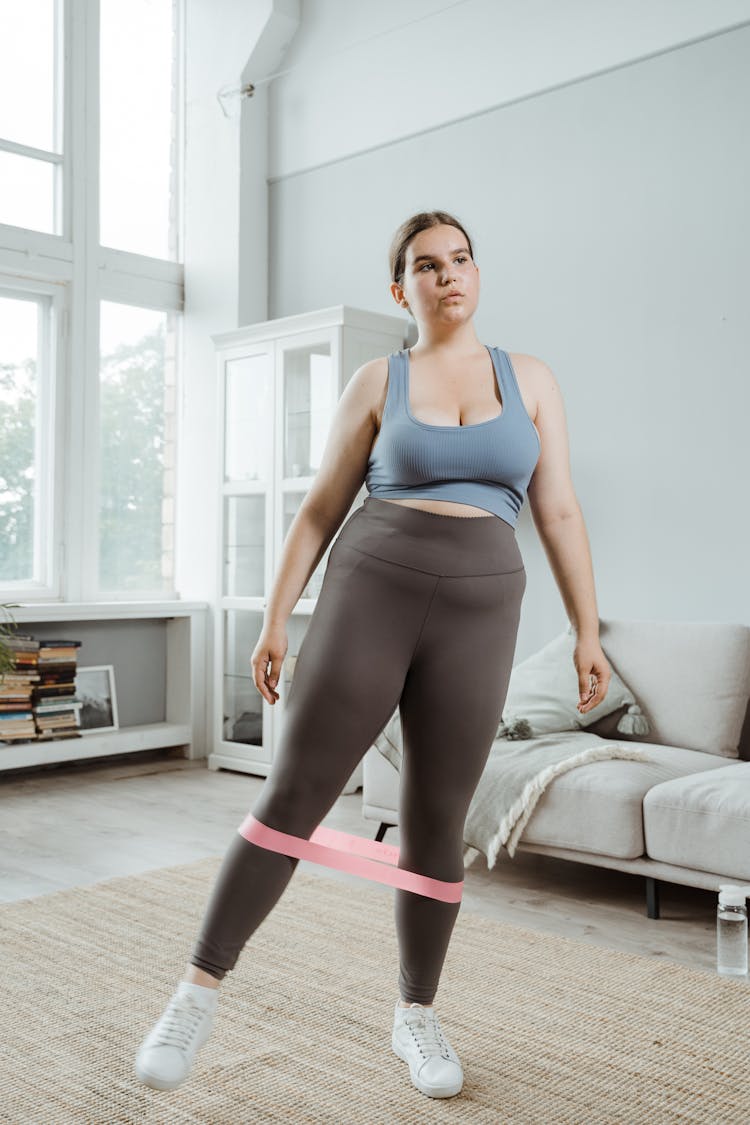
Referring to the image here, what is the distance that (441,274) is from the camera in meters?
1.68

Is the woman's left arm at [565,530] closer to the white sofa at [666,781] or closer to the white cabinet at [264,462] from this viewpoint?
the white sofa at [666,781]

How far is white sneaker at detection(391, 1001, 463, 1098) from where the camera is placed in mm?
1759

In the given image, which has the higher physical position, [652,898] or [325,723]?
[325,723]

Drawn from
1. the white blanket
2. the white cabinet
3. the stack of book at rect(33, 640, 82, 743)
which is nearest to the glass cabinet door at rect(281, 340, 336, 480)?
the white cabinet

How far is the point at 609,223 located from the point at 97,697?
3016mm

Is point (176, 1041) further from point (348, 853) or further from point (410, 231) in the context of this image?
point (410, 231)

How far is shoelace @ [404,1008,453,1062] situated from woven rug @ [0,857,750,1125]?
0.08 m

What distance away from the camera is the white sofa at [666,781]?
2.71m

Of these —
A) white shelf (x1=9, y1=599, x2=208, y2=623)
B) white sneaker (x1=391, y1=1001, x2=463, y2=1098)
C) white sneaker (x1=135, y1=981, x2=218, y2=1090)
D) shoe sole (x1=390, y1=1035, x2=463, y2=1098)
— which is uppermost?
white shelf (x1=9, y1=599, x2=208, y2=623)

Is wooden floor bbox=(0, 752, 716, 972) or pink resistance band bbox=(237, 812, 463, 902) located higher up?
pink resistance band bbox=(237, 812, 463, 902)

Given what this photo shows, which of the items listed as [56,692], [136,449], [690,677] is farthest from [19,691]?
[690,677]

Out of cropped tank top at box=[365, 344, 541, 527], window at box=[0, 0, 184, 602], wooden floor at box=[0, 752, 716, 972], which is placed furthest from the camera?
window at box=[0, 0, 184, 602]

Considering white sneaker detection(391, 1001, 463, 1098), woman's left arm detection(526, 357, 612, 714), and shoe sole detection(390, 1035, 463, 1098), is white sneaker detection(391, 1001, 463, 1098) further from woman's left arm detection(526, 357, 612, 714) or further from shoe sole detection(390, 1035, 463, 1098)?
woman's left arm detection(526, 357, 612, 714)

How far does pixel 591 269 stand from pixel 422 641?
2.83 m
